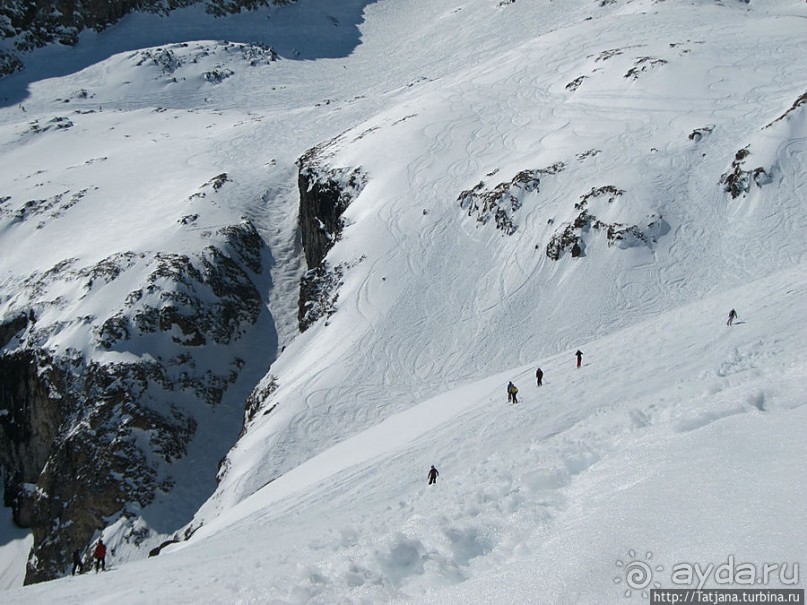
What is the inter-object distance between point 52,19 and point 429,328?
75767 mm

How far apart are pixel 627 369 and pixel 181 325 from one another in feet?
85.9

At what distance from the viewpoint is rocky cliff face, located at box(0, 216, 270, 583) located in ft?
113

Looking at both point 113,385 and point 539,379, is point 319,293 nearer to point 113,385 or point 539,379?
point 113,385

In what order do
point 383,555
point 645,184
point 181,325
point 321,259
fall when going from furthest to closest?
1. point 321,259
2. point 181,325
3. point 645,184
4. point 383,555

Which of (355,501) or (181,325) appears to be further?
(181,325)

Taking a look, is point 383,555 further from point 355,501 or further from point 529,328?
point 529,328

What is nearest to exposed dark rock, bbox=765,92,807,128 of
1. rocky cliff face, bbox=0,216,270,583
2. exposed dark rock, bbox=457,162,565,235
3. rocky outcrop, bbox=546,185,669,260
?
rocky outcrop, bbox=546,185,669,260

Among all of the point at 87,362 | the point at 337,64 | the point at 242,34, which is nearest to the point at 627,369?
the point at 87,362

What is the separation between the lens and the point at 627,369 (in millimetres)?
22203

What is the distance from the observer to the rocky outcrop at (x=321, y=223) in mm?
39031

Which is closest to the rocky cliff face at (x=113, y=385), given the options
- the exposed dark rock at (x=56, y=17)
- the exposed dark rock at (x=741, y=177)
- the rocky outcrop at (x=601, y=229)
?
the rocky outcrop at (x=601, y=229)

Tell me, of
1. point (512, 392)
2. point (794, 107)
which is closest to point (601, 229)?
point (794, 107)

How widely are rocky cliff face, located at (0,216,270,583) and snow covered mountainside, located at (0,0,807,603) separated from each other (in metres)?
0.17

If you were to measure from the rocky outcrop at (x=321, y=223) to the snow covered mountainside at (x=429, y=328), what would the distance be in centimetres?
28
